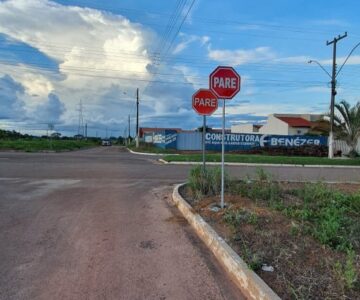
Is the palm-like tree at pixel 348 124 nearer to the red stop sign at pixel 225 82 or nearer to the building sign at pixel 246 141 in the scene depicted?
the building sign at pixel 246 141

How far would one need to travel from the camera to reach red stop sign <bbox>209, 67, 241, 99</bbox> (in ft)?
27.1

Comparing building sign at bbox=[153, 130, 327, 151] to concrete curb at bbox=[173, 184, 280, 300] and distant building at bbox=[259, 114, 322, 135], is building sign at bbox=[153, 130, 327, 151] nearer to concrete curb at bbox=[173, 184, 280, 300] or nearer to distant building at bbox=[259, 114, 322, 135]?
distant building at bbox=[259, 114, 322, 135]

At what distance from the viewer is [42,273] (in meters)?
5.03

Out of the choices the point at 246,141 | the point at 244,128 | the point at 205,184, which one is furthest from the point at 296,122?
the point at 205,184

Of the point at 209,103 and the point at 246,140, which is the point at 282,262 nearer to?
the point at 209,103

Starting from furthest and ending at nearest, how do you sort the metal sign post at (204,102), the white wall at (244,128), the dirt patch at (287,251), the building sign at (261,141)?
the white wall at (244,128), the building sign at (261,141), the metal sign post at (204,102), the dirt patch at (287,251)

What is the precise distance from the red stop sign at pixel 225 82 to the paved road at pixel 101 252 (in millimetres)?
2742

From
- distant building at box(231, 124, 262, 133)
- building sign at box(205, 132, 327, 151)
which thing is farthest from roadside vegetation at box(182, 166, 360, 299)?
distant building at box(231, 124, 262, 133)

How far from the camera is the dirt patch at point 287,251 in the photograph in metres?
4.12

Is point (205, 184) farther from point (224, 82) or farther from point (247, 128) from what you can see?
point (247, 128)

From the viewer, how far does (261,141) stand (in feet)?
154

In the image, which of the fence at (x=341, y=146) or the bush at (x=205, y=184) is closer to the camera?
the bush at (x=205, y=184)

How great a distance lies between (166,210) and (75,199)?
2.81 metres

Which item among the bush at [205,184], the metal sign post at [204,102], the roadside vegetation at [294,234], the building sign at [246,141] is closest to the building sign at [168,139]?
the building sign at [246,141]
